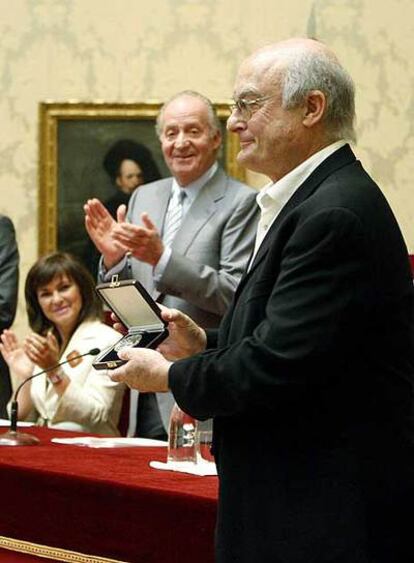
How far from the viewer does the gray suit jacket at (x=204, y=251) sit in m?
5.29

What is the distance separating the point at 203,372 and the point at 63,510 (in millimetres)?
1296

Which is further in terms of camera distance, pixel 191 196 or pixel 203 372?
pixel 191 196

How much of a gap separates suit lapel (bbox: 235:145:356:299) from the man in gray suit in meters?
2.10

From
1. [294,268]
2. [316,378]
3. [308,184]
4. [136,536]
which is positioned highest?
[308,184]

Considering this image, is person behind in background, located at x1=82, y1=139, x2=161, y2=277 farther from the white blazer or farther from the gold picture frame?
the white blazer

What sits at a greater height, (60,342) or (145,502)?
(60,342)

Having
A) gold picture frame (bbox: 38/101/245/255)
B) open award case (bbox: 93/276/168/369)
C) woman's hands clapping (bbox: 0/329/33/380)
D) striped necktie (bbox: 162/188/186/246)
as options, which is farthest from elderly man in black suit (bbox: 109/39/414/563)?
gold picture frame (bbox: 38/101/245/255)

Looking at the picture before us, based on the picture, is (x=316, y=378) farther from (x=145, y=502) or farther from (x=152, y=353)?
(x=145, y=502)

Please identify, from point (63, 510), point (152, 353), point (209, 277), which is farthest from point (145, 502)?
point (209, 277)

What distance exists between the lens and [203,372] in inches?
112

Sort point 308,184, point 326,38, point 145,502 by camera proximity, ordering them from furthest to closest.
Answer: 1. point 326,38
2. point 145,502
3. point 308,184

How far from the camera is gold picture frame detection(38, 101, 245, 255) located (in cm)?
848

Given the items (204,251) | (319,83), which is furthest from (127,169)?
(319,83)

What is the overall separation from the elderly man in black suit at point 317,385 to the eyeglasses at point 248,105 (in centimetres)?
6
